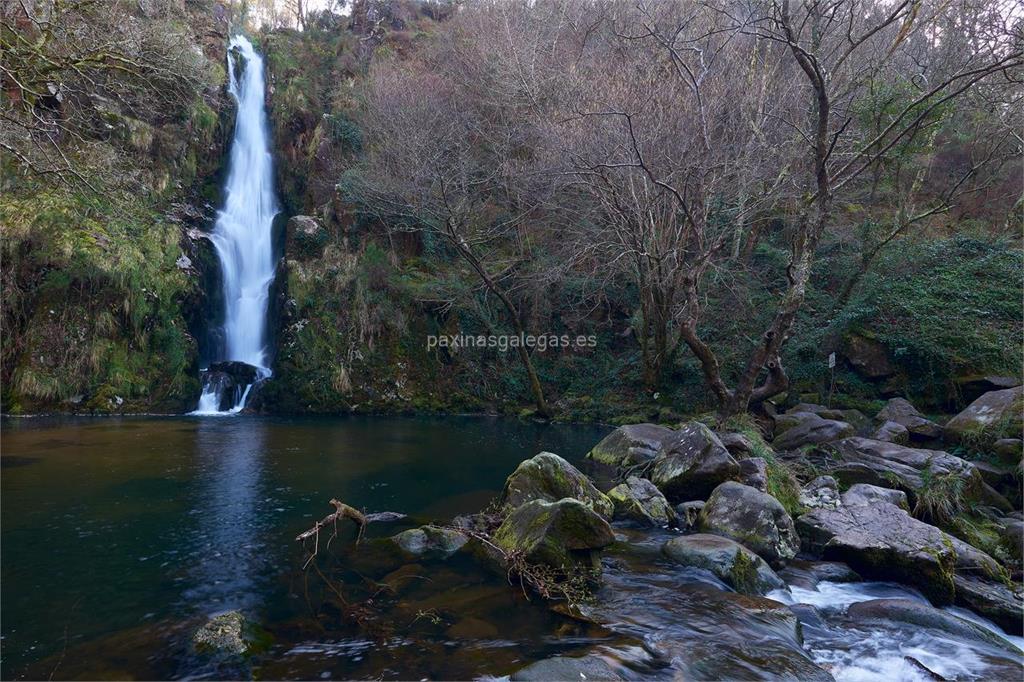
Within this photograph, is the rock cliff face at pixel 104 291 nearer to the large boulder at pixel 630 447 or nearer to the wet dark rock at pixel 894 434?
the large boulder at pixel 630 447

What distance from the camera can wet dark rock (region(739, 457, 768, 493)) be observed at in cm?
811

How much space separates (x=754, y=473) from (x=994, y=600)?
3.07 m

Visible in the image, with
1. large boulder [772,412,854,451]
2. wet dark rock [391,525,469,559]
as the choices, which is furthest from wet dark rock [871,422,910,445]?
wet dark rock [391,525,469,559]

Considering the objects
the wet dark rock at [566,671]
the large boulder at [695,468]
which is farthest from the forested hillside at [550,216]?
the wet dark rock at [566,671]

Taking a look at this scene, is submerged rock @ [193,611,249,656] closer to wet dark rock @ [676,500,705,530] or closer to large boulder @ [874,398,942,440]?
wet dark rock @ [676,500,705,530]

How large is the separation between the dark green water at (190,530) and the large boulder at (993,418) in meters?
6.56

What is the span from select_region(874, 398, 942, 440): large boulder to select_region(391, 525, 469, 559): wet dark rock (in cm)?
909

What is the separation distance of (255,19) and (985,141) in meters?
31.4

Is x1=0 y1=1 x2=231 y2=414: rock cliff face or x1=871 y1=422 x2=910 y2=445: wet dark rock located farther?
x1=0 y1=1 x2=231 y2=414: rock cliff face

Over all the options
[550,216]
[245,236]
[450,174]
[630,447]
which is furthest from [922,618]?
[245,236]

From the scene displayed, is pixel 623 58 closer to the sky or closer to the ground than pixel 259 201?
closer to the sky

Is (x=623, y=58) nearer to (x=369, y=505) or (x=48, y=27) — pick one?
(x=48, y=27)

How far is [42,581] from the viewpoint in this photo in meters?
5.41

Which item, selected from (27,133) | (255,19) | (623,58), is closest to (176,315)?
(27,133)
